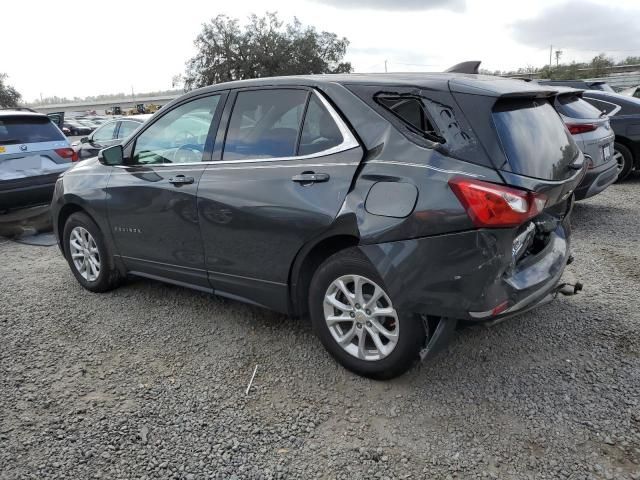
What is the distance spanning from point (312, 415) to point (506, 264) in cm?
133

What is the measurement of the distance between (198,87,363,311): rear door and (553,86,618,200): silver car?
3.82 m

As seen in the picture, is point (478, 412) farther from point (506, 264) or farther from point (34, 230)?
point (34, 230)

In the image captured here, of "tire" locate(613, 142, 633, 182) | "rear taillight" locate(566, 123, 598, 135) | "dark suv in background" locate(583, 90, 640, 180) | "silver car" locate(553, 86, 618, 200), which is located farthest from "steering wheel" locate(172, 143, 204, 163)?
"tire" locate(613, 142, 633, 182)

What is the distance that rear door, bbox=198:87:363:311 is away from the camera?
3027mm

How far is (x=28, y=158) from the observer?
7.20m

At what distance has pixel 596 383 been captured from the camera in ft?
9.76

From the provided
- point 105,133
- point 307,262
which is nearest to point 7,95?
point 105,133

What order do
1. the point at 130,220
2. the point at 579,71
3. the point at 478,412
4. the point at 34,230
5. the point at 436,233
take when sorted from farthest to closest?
the point at 579,71
the point at 34,230
the point at 130,220
the point at 478,412
the point at 436,233

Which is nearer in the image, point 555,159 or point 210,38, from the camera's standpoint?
point 555,159

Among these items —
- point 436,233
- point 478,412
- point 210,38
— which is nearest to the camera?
point 436,233

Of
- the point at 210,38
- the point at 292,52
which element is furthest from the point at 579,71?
the point at 210,38

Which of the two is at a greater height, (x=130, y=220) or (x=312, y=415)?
(x=130, y=220)

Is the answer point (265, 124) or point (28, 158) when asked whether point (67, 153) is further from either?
point (265, 124)

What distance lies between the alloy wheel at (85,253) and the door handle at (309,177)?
240cm
